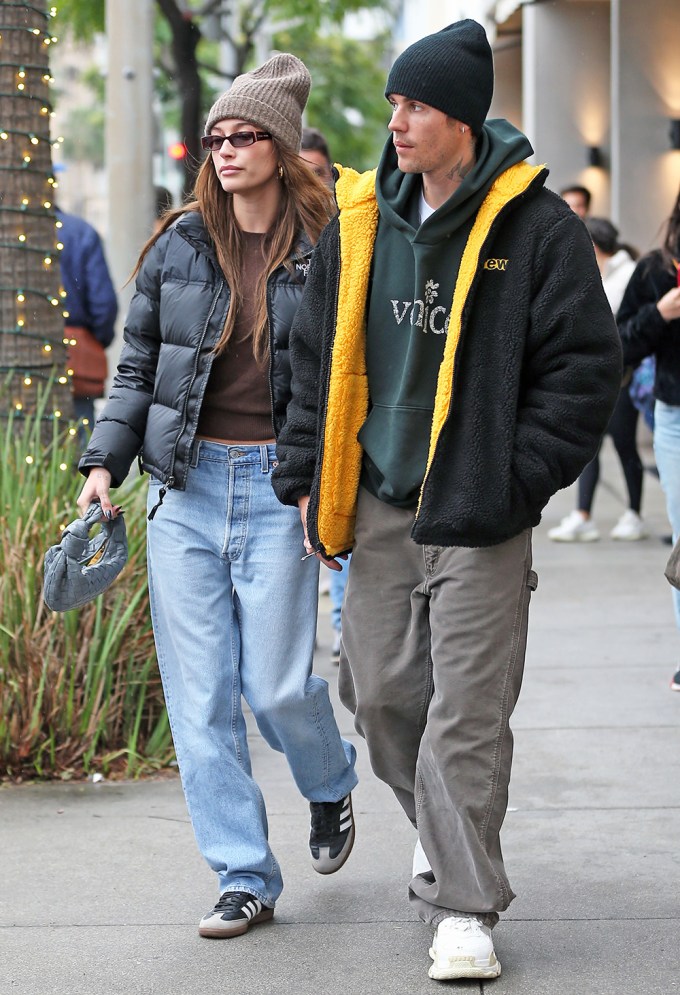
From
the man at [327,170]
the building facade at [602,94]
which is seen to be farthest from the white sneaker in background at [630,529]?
the building facade at [602,94]

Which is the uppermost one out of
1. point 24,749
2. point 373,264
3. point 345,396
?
point 373,264

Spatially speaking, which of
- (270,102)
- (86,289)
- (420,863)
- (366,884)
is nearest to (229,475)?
(270,102)

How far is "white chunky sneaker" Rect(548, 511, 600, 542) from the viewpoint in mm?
9719

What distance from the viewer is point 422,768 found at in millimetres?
3477

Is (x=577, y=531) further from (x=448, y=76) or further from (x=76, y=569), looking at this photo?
(x=448, y=76)

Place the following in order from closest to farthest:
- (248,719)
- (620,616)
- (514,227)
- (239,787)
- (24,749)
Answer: (514,227)
(239,787)
(24,749)
(248,719)
(620,616)

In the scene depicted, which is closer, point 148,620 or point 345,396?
point 345,396

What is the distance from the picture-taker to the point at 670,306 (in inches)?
218

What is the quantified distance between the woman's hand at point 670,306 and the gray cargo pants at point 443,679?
2.29m

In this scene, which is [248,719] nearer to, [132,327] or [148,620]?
[148,620]

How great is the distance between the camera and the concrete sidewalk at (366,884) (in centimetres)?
358

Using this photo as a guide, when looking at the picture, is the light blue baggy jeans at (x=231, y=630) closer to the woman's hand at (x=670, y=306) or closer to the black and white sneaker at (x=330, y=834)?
the black and white sneaker at (x=330, y=834)

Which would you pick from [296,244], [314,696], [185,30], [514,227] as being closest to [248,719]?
[314,696]

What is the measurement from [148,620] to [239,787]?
1.48 meters
